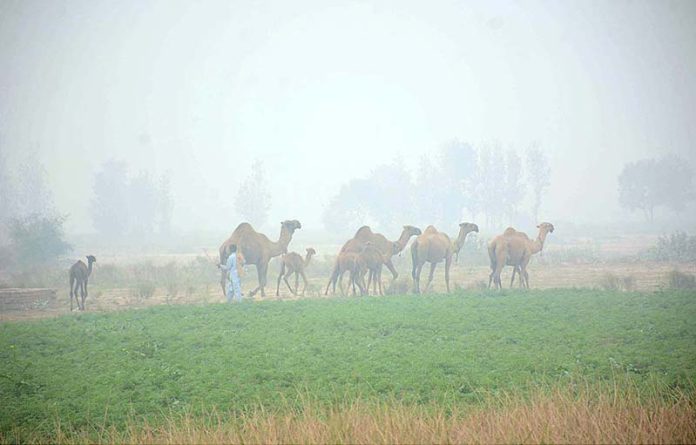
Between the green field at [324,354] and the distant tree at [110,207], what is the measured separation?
236 feet

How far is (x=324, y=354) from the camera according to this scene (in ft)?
40.7

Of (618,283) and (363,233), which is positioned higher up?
(363,233)

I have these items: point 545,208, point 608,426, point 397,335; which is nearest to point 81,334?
point 397,335

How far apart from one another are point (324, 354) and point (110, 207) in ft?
266

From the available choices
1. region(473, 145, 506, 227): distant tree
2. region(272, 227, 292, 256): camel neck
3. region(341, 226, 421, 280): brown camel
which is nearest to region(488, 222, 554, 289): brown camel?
region(341, 226, 421, 280): brown camel

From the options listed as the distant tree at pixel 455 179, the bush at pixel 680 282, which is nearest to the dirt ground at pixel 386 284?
the bush at pixel 680 282

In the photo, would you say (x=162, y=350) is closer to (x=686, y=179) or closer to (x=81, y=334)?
(x=81, y=334)

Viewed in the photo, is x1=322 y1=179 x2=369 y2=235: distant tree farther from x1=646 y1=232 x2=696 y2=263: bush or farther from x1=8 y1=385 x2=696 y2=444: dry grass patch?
x1=8 y1=385 x2=696 y2=444: dry grass patch

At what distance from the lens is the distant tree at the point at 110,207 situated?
8462cm

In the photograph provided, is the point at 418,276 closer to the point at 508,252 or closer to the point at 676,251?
the point at 508,252

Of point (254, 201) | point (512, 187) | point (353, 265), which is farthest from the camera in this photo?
point (254, 201)

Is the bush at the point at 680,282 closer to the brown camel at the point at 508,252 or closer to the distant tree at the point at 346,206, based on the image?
the brown camel at the point at 508,252

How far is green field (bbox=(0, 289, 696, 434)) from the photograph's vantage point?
9.81 meters

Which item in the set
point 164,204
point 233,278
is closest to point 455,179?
point 164,204
